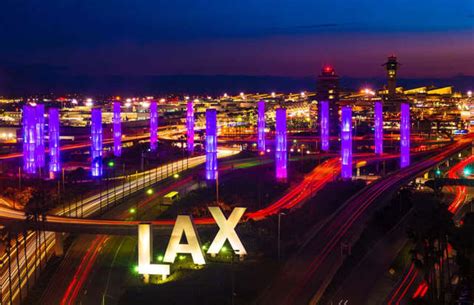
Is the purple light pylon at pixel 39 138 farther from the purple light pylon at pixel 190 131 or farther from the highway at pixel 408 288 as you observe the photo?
the highway at pixel 408 288

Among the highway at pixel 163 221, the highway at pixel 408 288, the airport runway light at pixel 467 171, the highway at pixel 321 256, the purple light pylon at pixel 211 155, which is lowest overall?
the highway at pixel 408 288

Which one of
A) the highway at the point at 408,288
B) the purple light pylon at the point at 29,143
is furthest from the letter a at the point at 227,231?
the purple light pylon at the point at 29,143

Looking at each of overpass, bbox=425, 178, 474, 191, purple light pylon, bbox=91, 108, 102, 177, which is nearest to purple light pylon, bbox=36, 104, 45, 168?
purple light pylon, bbox=91, 108, 102, 177

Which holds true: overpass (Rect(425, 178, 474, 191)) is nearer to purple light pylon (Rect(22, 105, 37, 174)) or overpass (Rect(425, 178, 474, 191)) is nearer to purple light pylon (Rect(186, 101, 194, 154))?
purple light pylon (Rect(186, 101, 194, 154))

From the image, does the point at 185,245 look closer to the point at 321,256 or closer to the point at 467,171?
the point at 321,256

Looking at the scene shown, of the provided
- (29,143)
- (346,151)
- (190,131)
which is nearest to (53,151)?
(29,143)

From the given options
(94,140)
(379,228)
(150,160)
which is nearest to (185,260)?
(379,228)
